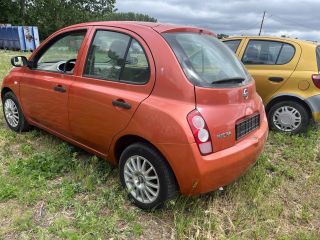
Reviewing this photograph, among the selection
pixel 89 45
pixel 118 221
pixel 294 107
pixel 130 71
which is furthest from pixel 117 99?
pixel 294 107

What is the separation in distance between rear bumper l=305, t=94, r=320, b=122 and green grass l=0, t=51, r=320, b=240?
1.26m

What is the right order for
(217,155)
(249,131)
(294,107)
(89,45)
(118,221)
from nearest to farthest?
1. (217,155)
2. (118,221)
3. (249,131)
4. (89,45)
5. (294,107)

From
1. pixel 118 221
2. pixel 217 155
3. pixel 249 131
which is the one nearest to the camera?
pixel 217 155

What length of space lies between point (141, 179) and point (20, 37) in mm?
24222

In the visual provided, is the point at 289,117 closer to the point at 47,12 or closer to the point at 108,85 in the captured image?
the point at 108,85

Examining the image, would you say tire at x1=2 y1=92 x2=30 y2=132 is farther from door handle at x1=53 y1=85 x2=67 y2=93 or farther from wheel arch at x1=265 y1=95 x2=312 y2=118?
wheel arch at x1=265 y1=95 x2=312 y2=118

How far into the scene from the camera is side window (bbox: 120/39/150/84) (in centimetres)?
344

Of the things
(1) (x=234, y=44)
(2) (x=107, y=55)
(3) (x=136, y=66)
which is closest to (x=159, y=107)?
(3) (x=136, y=66)

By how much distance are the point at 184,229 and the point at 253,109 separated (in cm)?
137

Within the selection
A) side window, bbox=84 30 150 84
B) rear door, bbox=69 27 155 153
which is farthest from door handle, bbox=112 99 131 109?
side window, bbox=84 30 150 84

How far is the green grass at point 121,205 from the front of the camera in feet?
10.8

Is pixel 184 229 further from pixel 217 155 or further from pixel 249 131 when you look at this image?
pixel 249 131

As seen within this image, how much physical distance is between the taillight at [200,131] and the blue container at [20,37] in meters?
24.5

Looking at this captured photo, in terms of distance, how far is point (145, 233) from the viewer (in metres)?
3.31
